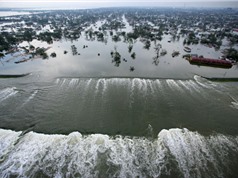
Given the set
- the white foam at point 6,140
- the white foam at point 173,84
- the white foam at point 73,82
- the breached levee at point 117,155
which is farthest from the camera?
the white foam at point 73,82

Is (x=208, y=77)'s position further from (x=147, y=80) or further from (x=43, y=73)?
(x=43, y=73)

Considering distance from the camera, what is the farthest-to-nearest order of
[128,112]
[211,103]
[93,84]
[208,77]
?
1. [208,77]
2. [93,84]
3. [211,103]
4. [128,112]

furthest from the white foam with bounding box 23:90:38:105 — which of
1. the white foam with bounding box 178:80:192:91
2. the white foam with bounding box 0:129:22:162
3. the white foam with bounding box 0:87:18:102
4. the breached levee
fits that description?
the white foam with bounding box 178:80:192:91

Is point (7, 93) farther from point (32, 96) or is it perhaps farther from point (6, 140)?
point (6, 140)

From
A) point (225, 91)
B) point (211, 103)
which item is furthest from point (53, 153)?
point (225, 91)

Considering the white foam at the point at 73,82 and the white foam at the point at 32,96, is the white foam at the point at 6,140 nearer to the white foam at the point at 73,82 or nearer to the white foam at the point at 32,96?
the white foam at the point at 32,96

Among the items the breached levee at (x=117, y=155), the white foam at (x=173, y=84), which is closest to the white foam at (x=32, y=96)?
the breached levee at (x=117, y=155)
